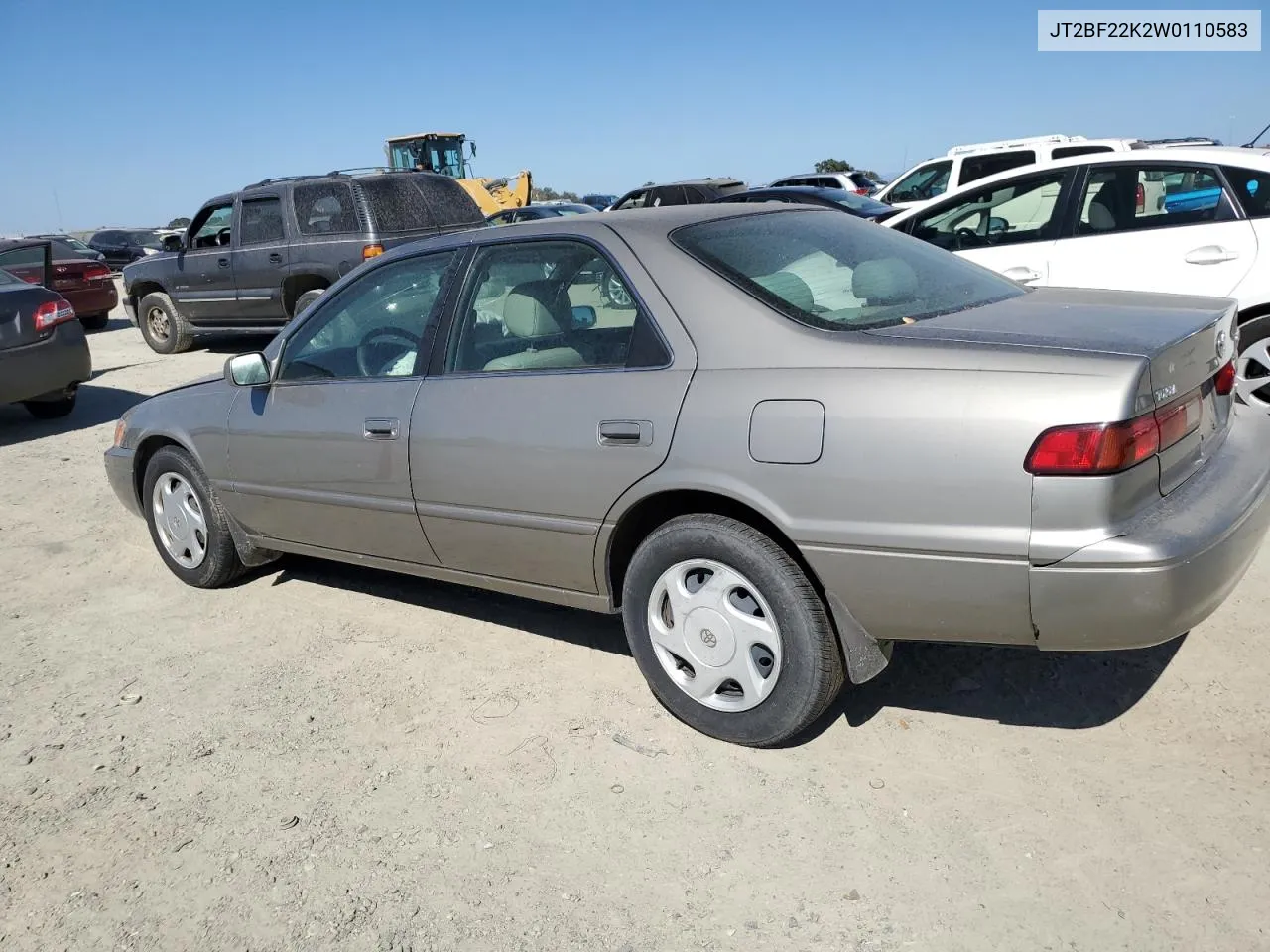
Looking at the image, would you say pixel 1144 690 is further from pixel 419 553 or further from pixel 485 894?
pixel 419 553

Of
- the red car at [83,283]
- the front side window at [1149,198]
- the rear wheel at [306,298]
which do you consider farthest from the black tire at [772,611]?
the red car at [83,283]

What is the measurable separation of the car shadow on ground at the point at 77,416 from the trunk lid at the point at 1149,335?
8.10 metres

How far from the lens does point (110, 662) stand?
4.25 m

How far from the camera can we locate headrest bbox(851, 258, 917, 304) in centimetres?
329

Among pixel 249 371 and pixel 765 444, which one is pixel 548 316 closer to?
pixel 765 444

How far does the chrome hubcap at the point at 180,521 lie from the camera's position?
4816 millimetres

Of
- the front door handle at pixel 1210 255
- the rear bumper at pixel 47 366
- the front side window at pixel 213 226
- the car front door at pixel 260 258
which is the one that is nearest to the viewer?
the front door handle at pixel 1210 255

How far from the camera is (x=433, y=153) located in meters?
28.9

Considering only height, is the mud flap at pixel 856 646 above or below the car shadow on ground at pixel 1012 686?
above

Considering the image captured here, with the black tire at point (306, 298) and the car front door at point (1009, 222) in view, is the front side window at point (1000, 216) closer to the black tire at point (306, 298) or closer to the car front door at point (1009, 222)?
the car front door at point (1009, 222)

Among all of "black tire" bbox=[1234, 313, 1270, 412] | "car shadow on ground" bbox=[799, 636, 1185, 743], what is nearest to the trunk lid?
"car shadow on ground" bbox=[799, 636, 1185, 743]

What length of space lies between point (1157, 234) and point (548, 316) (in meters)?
4.30

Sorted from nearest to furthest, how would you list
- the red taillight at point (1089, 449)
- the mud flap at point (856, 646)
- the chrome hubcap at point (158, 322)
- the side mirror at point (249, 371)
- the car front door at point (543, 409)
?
1. the red taillight at point (1089, 449)
2. the mud flap at point (856, 646)
3. the car front door at point (543, 409)
4. the side mirror at point (249, 371)
5. the chrome hubcap at point (158, 322)

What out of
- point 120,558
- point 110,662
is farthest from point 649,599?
point 120,558
